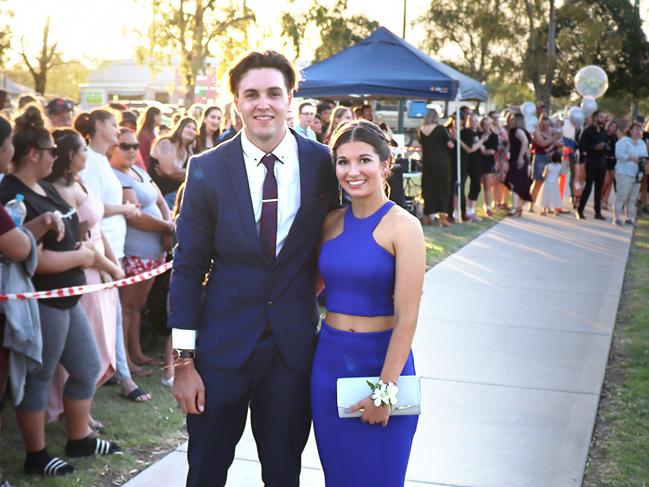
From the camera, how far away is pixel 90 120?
577cm

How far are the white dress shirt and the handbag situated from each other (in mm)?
527

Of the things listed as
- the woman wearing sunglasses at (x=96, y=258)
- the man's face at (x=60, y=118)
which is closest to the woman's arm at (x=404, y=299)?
the woman wearing sunglasses at (x=96, y=258)

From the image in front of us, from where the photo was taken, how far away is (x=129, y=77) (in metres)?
78.9

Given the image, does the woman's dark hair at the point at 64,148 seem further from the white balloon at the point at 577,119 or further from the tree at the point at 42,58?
the tree at the point at 42,58

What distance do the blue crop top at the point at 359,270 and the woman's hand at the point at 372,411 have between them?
310mm

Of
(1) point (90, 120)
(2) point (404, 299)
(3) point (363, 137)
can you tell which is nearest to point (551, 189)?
(1) point (90, 120)

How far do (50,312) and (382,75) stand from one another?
11509 mm

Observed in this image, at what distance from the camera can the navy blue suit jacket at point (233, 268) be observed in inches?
122

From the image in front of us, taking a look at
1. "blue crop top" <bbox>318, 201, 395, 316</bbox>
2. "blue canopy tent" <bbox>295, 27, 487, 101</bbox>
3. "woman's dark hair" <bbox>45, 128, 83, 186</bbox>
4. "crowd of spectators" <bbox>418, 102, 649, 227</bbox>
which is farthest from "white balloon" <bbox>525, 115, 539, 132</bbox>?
"blue crop top" <bbox>318, 201, 395, 316</bbox>

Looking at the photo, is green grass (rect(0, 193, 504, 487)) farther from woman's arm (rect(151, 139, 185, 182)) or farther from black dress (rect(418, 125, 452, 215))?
black dress (rect(418, 125, 452, 215))

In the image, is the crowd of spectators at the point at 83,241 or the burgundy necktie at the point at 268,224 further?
the crowd of spectators at the point at 83,241

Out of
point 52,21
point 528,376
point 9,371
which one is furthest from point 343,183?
point 52,21

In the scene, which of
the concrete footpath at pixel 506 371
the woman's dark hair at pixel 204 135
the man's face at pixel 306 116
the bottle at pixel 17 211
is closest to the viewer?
the bottle at pixel 17 211

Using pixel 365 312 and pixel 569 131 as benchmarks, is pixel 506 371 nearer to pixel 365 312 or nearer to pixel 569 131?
pixel 365 312
